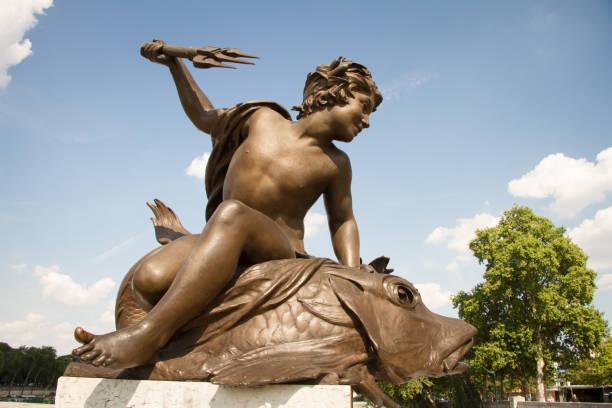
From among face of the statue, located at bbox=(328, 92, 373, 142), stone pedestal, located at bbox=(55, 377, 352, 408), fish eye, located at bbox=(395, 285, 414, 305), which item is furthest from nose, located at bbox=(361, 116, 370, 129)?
stone pedestal, located at bbox=(55, 377, 352, 408)

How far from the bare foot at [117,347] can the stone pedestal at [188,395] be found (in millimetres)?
188

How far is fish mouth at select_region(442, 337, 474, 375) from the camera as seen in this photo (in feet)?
8.48

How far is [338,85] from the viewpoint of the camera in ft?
10.9

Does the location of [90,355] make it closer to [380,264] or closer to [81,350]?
[81,350]

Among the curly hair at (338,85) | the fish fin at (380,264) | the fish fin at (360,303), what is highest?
the curly hair at (338,85)

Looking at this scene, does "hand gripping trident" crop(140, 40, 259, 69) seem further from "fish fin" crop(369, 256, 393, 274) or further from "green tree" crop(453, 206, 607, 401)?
"green tree" crop(453, 206, 607, 401)

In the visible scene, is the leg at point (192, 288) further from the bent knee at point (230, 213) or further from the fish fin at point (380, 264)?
the fish fin at point (380, 264)

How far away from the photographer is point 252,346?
234cm

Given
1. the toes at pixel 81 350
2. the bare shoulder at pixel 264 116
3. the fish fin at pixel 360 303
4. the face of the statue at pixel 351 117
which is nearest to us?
the toes at pixel 81 350

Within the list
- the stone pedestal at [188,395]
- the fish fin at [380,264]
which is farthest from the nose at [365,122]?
the stone pedestal at [188,395]

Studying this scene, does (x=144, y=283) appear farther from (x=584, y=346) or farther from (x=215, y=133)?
(x=584, y=346)

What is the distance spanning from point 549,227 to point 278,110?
→ 25093 mm

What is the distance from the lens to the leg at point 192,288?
204 centimetres

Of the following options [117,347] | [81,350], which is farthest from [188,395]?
[81,350]
